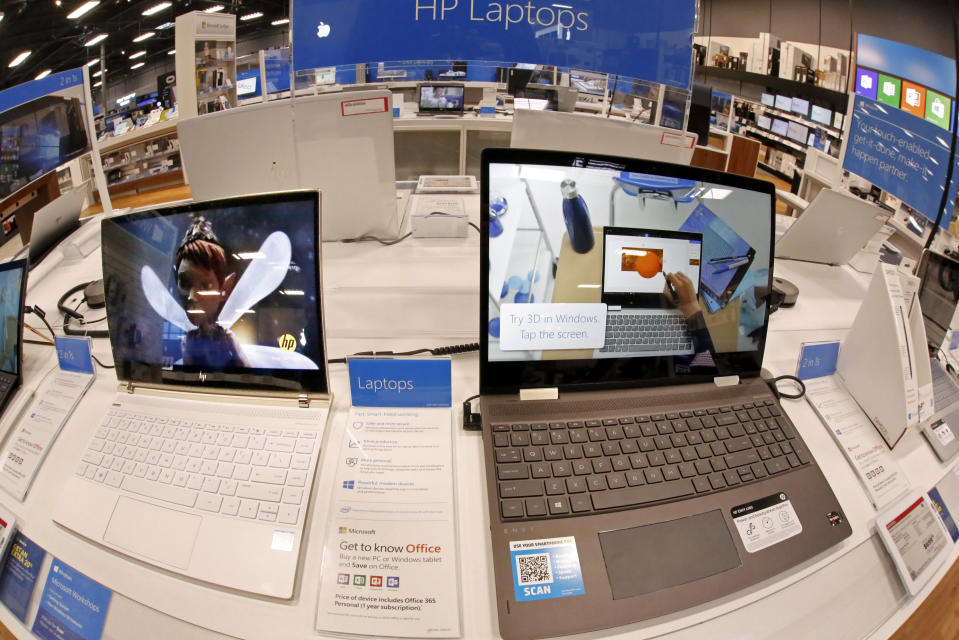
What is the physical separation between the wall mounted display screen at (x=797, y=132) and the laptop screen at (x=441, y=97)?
4746 millimetres

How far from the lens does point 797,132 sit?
5.81 meters

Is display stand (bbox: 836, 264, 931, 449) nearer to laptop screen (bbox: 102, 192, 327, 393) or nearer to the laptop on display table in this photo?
the laptop on display table

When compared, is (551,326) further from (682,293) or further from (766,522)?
(766,522)

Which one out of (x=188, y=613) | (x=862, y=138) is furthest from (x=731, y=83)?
(x=188, y=613)

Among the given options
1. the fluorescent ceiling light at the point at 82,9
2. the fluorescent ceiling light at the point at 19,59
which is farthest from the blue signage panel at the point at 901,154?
the fluorescent ceiling light at the point at 82,9

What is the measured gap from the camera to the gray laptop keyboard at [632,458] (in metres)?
0.54

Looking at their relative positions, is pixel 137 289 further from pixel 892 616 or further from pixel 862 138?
pixel 862 138

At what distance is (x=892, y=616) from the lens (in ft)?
1.71

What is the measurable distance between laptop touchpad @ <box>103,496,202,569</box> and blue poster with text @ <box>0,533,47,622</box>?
0.11m

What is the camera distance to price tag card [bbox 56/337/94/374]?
746mm

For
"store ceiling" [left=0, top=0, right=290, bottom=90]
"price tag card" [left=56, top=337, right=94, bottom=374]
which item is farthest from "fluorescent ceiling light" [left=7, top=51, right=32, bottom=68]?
"price tag card" [left=56, top=337, right=94, bottom=374]

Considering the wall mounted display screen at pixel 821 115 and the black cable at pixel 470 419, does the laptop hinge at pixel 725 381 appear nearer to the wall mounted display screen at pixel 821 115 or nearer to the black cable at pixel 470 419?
the black cable at pixel 470 419

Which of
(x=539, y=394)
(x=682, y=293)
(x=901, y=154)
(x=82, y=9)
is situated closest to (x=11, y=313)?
(x=539, y=394)

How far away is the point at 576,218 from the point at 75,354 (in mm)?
926
